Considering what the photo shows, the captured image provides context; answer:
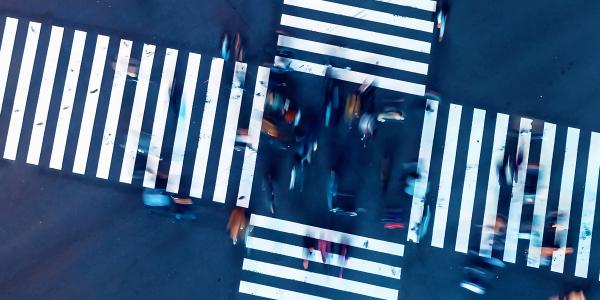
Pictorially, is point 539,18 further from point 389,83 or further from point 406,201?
point 406,201

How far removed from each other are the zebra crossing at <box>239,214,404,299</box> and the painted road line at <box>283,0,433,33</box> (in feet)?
12.6

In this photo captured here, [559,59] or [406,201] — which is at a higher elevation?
[559,59]

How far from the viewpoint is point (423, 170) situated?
27.7ft

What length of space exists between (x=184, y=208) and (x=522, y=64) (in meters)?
6.53

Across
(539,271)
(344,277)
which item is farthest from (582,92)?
(344,277)

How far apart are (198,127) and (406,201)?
155 inches

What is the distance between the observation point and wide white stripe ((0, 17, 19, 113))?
29.0 ft

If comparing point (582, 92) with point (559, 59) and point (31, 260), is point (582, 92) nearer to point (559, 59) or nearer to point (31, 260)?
point (559, 59)

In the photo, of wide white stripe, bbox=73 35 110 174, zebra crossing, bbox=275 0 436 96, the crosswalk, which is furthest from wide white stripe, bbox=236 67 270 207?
wide white stripe, bbox=73 35 110 174

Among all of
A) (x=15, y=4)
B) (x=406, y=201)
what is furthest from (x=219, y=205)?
(x=15, y=4)

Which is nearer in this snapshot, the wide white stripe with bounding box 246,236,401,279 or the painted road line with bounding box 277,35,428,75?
the wide white stripe with bounding box 246,236,401,279

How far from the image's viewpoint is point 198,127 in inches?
340

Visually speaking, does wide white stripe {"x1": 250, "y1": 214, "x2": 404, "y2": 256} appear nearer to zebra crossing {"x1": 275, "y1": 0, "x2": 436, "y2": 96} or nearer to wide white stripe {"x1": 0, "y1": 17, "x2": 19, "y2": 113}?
zebra crossing {"x1": 275, "y1": 0, "x2": 436, "y2": 96}

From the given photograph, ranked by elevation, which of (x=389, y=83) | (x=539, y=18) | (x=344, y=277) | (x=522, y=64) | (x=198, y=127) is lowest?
(x=344, y=277)
